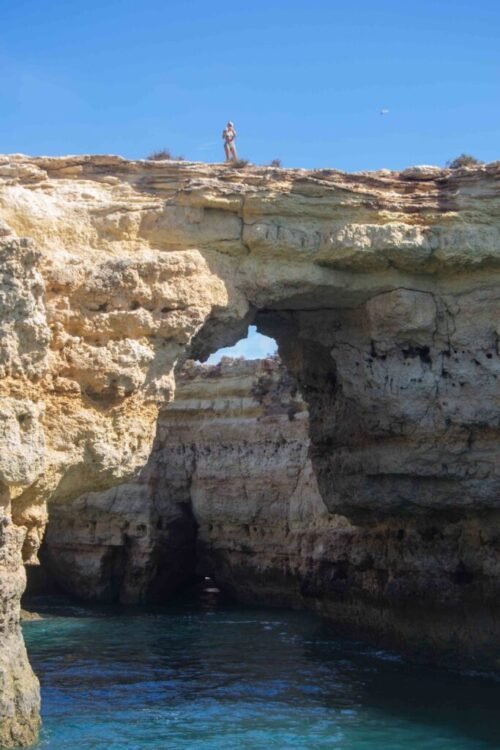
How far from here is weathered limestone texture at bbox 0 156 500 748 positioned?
11.8 metres

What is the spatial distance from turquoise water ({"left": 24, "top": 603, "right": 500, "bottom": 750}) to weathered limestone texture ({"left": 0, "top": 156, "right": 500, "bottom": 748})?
2.24 metres

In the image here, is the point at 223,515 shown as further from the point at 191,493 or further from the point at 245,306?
the point at 245,306

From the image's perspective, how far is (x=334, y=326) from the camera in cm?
1561

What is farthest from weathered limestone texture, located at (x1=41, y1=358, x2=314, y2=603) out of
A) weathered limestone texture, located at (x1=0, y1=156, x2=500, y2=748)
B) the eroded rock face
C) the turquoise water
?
weathered limestone texture, located at (x1=0, y1=156, x2=500, y2=748)

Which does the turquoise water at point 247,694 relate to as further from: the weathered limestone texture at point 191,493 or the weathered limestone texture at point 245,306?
the weathered limestone texture at point 191,493

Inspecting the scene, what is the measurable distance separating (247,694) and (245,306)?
18.0 ft

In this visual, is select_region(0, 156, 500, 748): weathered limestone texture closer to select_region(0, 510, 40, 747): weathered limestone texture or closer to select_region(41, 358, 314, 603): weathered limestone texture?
select_region(0, 510, 40, 747): weathered limestone texture

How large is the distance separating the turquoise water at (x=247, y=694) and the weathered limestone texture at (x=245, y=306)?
224 centimetres

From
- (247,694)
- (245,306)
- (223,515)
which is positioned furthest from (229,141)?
(223,515)

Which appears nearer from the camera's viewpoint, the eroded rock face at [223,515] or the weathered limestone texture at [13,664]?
the weathered limestone texture at [13,664]

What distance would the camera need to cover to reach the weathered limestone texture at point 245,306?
11797 mm

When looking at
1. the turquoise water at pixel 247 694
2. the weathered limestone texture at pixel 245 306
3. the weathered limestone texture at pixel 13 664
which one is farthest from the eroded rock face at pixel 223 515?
the weathered limestone texture at pixel 13 664

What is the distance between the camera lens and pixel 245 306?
13.8m

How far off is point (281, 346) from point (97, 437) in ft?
20.8
